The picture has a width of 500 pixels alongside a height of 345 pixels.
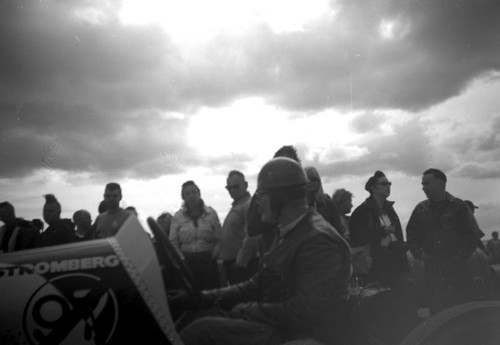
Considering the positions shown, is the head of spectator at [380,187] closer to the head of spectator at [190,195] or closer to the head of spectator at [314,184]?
the head of spectator at [314,184]

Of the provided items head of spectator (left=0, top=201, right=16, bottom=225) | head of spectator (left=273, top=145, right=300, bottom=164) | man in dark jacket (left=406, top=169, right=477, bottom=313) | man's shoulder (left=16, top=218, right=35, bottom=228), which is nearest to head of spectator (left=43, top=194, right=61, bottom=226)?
man's shoulder (left=16, top=218, right=35, bottom=228)

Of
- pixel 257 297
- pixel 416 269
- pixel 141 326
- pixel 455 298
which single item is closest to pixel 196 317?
pixel 141 326

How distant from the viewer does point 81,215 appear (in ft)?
19.4

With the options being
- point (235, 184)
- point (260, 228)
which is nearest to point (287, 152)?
point (260, 228)

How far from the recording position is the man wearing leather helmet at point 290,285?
2277mm

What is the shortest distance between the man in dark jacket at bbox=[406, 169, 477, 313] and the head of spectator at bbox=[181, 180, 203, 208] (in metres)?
2.43

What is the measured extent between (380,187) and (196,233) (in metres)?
2.13

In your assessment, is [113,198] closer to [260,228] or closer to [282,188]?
[260,228]

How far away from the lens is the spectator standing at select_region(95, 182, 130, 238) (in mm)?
4320

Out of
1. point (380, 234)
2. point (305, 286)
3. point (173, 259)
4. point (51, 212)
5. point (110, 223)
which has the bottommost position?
point (305, 286)

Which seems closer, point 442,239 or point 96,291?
point 96,291

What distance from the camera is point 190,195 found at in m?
5.70

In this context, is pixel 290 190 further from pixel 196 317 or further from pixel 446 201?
pixel 446 201

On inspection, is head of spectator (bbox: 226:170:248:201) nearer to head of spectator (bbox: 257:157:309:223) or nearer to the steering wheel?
head of spectator (bbox: 257:157:309:223)
